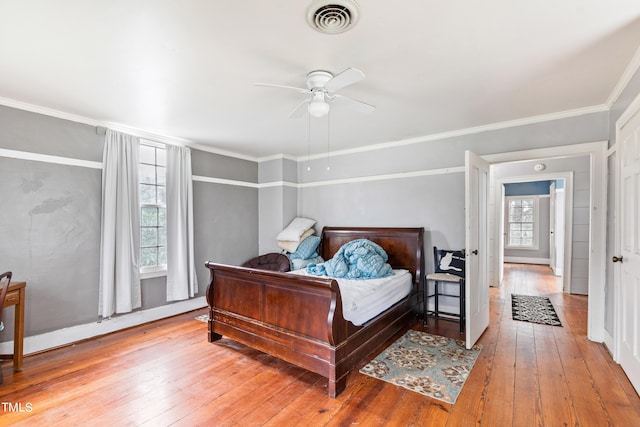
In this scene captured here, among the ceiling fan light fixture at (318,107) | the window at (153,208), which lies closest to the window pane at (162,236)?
the window at (153,208)

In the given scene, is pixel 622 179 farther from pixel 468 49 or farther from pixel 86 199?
pixel 86 199

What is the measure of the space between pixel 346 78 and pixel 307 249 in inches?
121

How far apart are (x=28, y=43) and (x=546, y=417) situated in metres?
4.22

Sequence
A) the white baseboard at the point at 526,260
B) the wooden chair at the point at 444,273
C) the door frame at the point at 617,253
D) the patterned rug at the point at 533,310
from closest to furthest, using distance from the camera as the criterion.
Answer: the door frame at the point at 617,253 < the wooden chair at the point at 444,273 < the patterned rug at the point at 533,310 < the white baseboard at the point at 526,260

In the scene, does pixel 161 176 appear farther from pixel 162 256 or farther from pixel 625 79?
pixel 625 79

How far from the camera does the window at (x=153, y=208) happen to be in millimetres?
4000

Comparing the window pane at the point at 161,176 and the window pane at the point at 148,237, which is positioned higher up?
the window pane at the point at 161,176

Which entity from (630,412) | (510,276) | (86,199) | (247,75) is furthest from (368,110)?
(510,276)

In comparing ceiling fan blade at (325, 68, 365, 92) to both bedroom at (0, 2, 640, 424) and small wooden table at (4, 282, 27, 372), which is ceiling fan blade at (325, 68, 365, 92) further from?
small wooden table at (4, 282, 27, 372)

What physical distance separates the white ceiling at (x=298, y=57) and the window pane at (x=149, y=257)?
1.69m

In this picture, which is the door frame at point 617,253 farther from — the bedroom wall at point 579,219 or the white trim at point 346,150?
the bedroom wall at point 579,219

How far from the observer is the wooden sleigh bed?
233cm

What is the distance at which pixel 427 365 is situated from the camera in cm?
268

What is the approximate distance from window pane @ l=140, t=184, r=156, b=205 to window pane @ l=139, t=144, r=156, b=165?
34cm
